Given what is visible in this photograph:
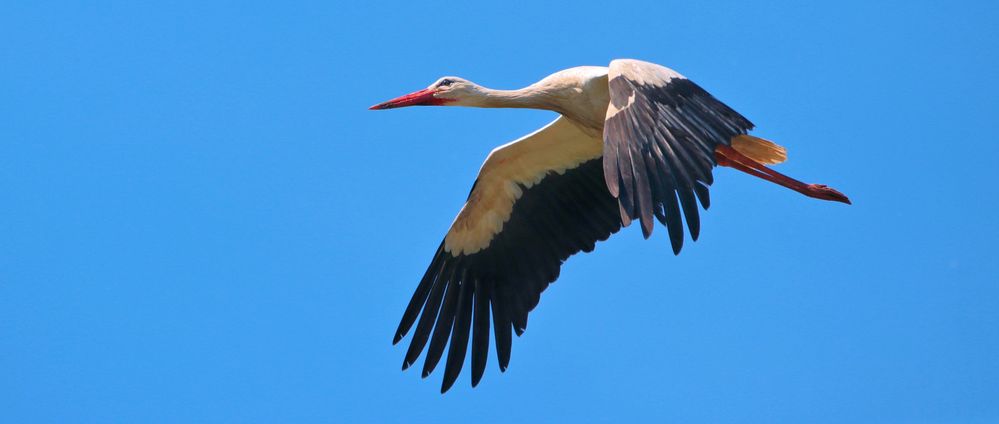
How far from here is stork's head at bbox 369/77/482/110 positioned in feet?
32.6

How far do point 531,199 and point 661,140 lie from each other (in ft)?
7.71

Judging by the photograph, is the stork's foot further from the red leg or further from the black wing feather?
the black wing feather

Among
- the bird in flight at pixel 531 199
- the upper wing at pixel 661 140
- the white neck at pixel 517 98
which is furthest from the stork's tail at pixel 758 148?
the white neck at pixel 517 98

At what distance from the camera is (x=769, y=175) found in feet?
33.3

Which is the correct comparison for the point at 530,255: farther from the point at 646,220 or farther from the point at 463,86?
the point at 646,220

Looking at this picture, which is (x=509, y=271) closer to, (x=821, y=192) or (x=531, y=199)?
(x=531, y=199)

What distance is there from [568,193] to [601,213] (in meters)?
0.31

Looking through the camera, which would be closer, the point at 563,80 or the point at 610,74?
the point at 610,74

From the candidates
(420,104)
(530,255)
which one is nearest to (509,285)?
(530,255)

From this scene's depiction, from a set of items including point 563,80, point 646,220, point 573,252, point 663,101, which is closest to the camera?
point 646,220

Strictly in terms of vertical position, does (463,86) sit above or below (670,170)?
above

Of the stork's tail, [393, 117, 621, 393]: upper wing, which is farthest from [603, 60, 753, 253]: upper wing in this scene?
[393, 117, 621, 393]: upper wing

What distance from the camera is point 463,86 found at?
995cm

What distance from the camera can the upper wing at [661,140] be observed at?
8164 mm
